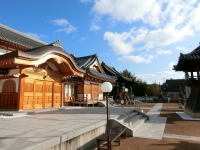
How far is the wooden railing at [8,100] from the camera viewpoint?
30.4ft

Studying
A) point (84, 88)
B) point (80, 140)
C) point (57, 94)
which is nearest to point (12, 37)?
point (57, 94)

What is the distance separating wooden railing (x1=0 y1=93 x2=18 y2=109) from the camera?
9.26 metres

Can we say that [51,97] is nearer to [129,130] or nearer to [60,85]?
[60,85]

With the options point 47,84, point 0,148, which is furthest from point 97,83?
point 0,148

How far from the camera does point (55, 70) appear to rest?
12.1 m

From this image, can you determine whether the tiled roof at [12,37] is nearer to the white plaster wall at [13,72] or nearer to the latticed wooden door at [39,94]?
the white plaster wall at [13,72]

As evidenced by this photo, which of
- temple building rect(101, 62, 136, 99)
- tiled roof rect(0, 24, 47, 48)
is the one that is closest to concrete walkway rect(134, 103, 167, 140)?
tiled roof rect(0, 24, 47, 48)

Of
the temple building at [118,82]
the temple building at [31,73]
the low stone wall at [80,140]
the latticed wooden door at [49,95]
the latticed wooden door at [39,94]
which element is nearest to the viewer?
the low stone wall at [80,140]

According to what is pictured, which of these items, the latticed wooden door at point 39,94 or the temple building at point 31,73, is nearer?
the temple building at point 31,73

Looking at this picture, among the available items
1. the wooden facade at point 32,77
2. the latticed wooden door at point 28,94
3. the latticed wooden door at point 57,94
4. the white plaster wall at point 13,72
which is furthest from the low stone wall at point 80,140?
the latticed wooden door at point 57,94

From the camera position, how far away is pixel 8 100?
9.55m

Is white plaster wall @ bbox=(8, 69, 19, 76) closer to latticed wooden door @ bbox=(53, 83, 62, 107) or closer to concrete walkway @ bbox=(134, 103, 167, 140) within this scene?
latticed wooden door @ bbox=(53, 83, 62, 107)

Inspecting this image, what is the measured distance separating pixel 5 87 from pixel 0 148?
7.49 metres

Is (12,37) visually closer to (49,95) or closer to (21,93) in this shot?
(21,93)
